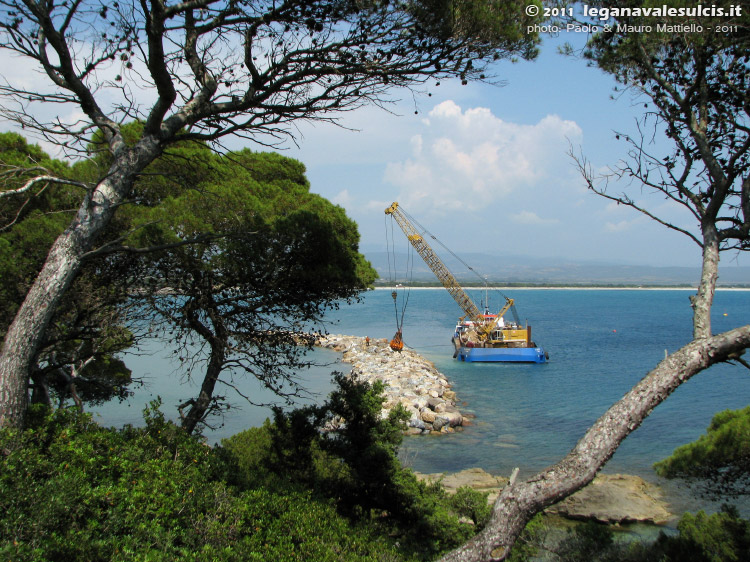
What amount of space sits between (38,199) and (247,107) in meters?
4.86

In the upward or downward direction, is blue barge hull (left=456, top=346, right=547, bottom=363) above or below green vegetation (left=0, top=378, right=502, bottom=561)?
below

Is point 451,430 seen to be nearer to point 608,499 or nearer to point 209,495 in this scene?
point 608,499

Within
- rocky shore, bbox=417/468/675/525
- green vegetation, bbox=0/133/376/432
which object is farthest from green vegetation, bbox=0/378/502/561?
rocky shore, bbox=417/468/675/525

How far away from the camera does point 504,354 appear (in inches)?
1259

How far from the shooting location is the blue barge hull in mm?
31672

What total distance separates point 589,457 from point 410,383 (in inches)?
A: 772

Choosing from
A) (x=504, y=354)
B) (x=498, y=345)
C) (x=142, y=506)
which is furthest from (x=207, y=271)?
(x=498, y=345)

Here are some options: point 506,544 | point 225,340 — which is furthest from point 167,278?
point 506,544

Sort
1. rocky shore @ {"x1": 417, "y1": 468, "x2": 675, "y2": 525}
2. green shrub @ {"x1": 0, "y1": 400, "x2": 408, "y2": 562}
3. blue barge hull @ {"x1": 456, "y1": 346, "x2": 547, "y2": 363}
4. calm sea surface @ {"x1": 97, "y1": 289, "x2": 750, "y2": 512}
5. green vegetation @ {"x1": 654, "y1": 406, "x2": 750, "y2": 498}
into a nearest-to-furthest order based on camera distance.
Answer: green shrub @ {"x1": 0, "y1": 400, "x2": 408, "y2": 562}
green vegetation @ {"x1": 654, "y1": 406, "x2": 750, "y2": 498}
rocky shore @ {"x1": 417, "y1": 468, "x2": 675, "y2": 525}
calm sea surface @ {"x1": 97, "y1": 289, "x2": 750, "y2": 512}
blue barge hull @ {"x1": 456, "y1": 346, "x2": 547, "y2": 363}

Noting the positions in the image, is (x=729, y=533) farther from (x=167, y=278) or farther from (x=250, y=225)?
(x=167, y=278)

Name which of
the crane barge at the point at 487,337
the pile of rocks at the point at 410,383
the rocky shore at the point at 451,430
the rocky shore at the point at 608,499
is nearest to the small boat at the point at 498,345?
the crane barge at the point at 487,337

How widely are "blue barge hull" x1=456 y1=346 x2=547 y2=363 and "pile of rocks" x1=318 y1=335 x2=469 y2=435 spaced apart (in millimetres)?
3834

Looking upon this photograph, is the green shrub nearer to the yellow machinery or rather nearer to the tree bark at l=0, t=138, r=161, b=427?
the tree bark at l=0, t=138, r=161, b=427

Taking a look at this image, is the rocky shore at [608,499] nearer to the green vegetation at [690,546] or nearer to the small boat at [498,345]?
the green vegetation at [690,546]
